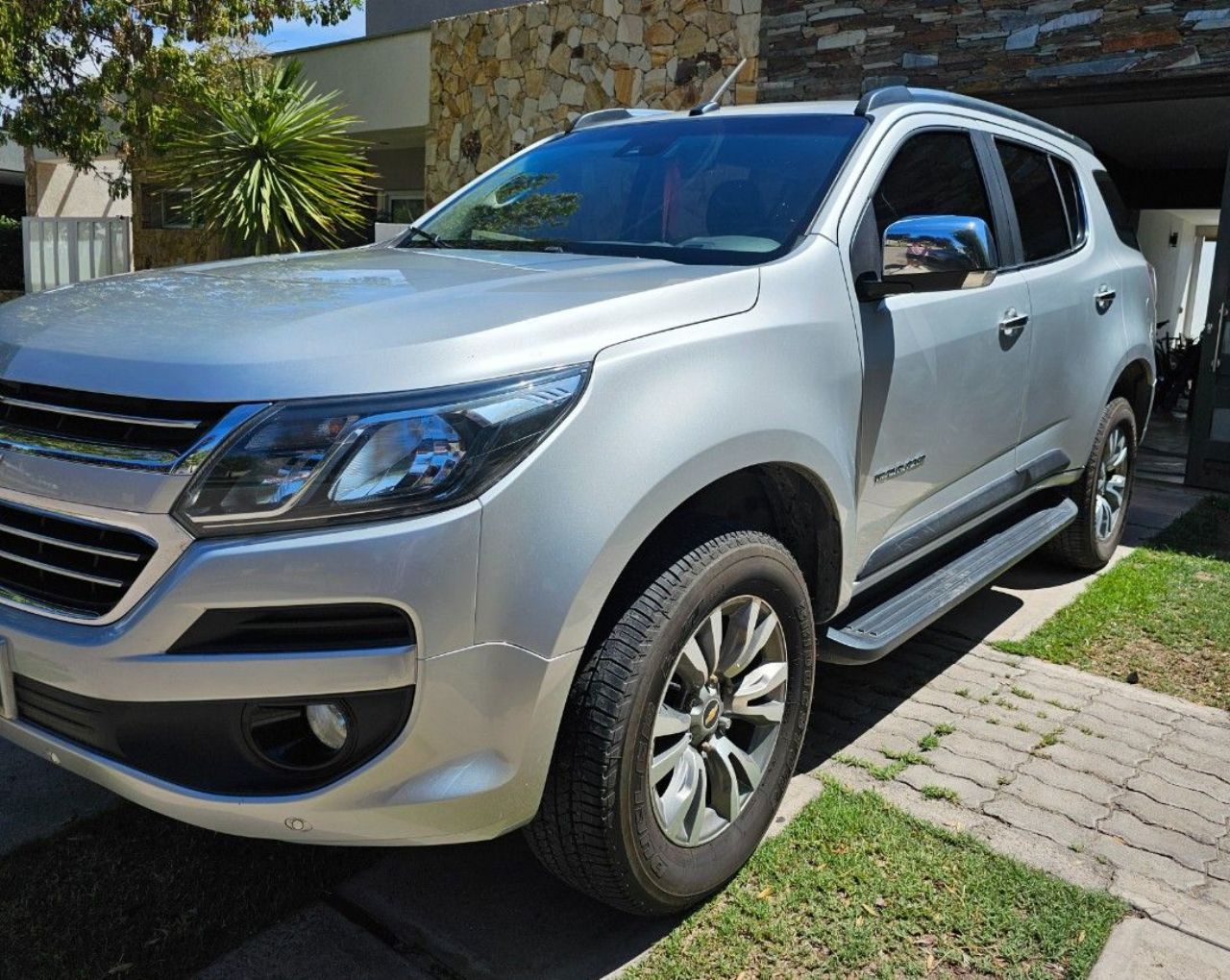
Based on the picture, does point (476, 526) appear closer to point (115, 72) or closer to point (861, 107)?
point (861, 107)

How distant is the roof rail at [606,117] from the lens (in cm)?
396

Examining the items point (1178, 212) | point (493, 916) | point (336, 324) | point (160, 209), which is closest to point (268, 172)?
point (160, 209)

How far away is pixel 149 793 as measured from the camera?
200cm

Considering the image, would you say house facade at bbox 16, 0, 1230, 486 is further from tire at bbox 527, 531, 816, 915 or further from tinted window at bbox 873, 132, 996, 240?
tire at bbox 527, 531, 816, 915

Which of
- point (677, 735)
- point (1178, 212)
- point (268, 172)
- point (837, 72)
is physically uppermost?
point (837, 72)

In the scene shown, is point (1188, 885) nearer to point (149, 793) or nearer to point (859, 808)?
point (859, 808)

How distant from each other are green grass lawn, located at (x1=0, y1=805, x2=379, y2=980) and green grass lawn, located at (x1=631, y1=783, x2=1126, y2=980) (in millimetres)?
911

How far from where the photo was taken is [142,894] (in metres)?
2.59

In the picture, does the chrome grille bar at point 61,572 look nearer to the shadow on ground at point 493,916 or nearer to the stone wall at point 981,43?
the shadow on ground at point 493,916

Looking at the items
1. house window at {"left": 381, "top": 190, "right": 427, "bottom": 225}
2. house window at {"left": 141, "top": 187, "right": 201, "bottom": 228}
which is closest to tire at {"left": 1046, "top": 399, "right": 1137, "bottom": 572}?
house window at {"left": 381, "top": 190, "right": 427, "bottom": 225}

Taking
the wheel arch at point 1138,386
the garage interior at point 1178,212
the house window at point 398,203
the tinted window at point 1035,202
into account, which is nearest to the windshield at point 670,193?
the tinted window at point 1035,202

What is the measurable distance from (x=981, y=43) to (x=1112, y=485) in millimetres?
4647

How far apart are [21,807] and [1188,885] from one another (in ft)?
9.90

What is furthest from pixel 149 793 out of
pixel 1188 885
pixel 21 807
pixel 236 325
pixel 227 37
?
pixel 227 37
